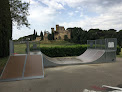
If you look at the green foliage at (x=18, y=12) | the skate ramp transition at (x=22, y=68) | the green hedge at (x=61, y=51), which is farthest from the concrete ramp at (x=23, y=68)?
the green hedge at (x=61, y=51)

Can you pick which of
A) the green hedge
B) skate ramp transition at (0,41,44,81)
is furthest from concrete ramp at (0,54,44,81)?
the green hedge

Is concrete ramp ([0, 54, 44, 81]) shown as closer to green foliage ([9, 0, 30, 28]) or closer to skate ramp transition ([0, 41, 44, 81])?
skate ramp transition ([0, 41, 44, 81])

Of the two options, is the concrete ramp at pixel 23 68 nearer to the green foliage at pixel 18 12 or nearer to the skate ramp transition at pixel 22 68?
the skate ramp transition at pixel 22 68

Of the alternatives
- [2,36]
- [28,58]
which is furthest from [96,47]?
[2,36]

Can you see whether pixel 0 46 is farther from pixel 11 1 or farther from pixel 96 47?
pixel 96 47

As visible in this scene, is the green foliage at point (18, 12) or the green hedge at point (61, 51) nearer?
the green foliage at point (18, 12)

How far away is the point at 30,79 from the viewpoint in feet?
22.3

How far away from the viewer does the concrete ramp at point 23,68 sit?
691cm

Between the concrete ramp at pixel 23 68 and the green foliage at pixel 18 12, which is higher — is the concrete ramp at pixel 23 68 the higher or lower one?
the lower one

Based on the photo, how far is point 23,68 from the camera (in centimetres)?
757

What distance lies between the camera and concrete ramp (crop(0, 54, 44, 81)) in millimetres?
6914

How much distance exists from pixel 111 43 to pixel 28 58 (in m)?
9.58

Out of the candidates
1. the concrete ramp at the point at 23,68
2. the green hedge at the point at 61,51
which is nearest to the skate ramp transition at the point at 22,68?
the concrete ramp at the point at 23,68

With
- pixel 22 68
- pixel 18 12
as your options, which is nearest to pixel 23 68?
pixel 22 68
